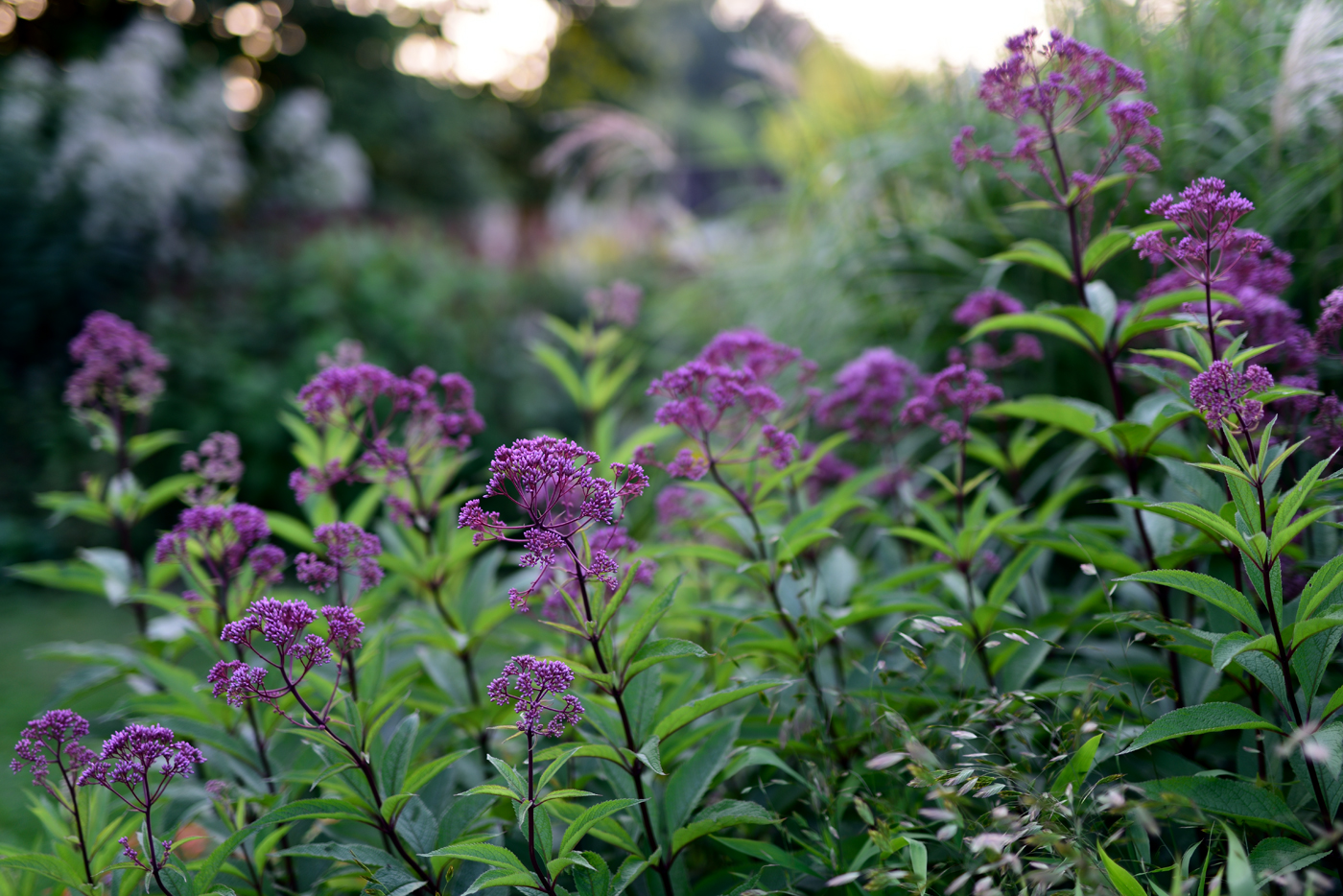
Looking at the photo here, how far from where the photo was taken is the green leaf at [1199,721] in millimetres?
1062

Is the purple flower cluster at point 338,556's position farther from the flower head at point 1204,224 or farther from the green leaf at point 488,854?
the flower head at point 1204,224

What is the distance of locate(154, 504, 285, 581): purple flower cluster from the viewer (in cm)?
143

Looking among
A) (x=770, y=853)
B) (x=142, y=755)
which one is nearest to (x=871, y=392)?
(x=770, y=853)

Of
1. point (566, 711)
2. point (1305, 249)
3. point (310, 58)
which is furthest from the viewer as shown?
point (310, 58)

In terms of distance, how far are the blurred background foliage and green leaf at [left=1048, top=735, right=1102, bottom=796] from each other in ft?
5.62

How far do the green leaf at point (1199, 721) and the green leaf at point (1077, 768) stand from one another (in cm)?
4

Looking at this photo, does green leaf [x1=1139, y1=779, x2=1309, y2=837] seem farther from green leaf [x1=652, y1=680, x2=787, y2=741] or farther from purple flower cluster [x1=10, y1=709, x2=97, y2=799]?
purple flower cluster [x1=10, y1=709, x2=97, y2=799]

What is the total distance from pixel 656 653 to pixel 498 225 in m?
9.81

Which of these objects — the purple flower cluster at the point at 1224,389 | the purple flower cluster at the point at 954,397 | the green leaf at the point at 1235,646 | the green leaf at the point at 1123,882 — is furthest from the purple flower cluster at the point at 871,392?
the green leaf at the point at 1123,882

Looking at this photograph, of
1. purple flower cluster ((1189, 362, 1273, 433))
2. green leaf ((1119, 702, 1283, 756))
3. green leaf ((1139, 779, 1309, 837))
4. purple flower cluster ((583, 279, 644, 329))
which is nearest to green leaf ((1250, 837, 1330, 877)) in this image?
green leaf ((1139, 779, 1309, 837))

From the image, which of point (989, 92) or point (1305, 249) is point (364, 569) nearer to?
point (989, 92)

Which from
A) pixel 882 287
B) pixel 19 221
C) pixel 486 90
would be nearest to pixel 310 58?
pixel 486 90

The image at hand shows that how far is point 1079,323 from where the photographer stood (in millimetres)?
1400

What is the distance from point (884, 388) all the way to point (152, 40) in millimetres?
7978
